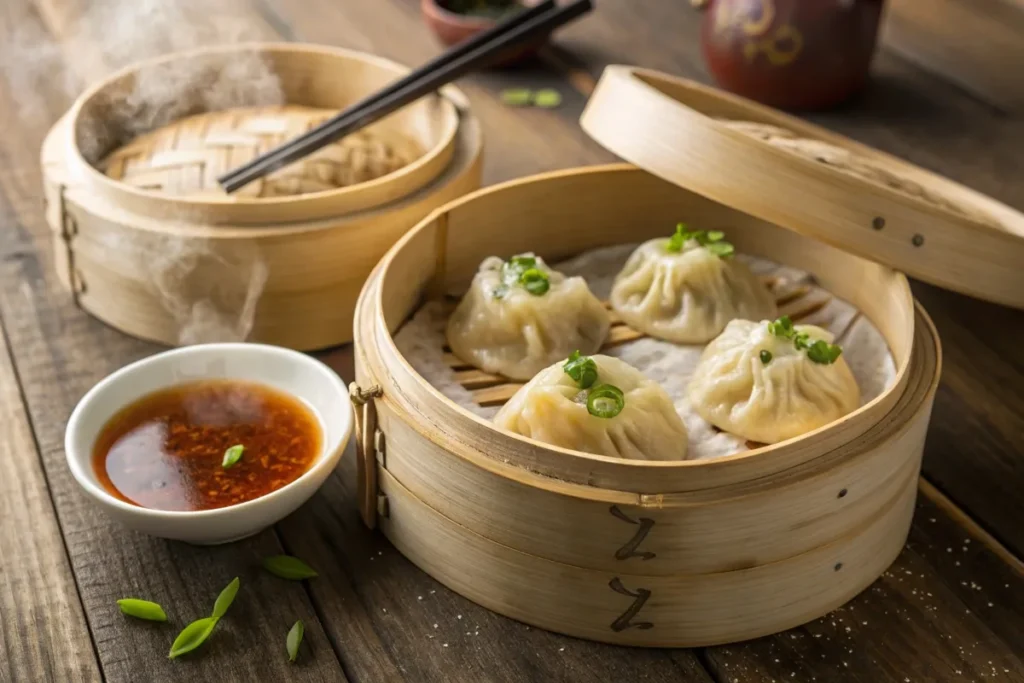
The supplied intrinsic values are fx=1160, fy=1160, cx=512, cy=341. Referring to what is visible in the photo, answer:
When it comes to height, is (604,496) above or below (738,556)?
above

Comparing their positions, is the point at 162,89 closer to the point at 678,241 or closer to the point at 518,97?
the point at 518,97

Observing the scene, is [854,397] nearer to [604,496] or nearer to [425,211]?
[604,496]

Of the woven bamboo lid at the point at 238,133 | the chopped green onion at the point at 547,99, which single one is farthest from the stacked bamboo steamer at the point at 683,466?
the chopped green onion at the point at 547,99

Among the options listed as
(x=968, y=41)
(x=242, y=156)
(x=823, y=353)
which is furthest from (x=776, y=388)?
(x=968, y=41)

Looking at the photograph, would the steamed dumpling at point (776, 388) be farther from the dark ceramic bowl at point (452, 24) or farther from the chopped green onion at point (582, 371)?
the dark ceramic bowl at point (452, 24)

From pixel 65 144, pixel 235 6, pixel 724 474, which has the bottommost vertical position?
pixel 235 6

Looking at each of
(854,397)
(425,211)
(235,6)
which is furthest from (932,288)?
(235,6)

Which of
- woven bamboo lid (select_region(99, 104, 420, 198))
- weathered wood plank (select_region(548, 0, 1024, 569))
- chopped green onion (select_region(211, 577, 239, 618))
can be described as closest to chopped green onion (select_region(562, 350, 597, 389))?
chopped green onion (select_region(211, 577, 239, 618))
